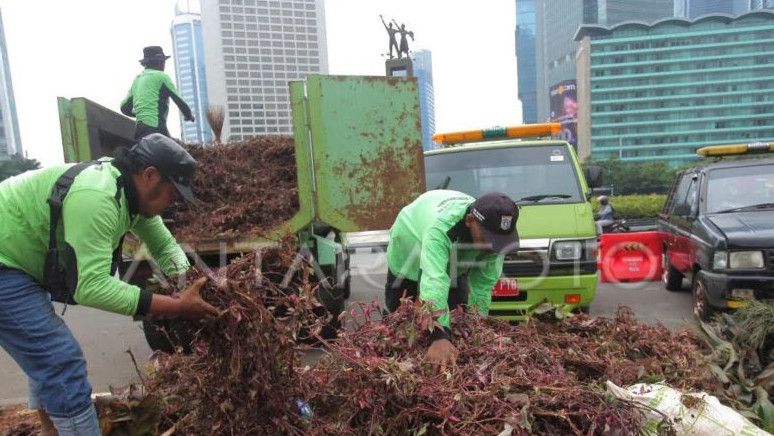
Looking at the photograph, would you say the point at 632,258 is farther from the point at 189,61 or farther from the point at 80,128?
the point at 189,61

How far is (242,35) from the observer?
10.4m

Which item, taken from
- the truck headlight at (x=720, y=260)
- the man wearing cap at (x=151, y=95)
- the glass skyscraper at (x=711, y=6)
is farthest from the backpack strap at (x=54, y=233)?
the glass skyscraper at (x=711, y=6)

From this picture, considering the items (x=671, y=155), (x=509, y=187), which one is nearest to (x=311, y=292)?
(x=509, y=187)

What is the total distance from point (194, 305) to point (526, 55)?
165210mm

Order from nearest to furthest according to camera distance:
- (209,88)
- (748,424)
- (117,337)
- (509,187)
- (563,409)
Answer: (563,409)
(748,424)
(509,187)
(117,337)
(209,88)

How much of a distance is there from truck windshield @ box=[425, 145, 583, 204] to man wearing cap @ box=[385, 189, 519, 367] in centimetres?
192

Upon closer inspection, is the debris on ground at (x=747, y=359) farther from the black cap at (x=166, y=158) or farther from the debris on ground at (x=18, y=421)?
the debris on ground at (x=18, y=421)

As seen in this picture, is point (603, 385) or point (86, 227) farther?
point (603, 385)

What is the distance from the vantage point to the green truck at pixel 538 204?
4.69 meters

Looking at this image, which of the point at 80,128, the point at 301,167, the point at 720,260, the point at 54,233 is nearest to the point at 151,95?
the point at 80,128

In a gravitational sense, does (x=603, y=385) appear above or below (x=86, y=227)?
below

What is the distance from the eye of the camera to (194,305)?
2057 millimetres

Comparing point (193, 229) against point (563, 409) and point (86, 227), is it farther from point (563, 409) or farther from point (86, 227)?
point (563, 409)

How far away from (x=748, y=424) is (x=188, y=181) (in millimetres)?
2704
